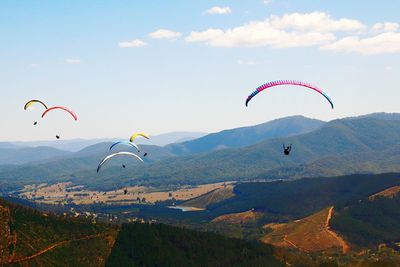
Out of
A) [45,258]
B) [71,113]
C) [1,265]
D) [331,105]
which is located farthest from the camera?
[45,258]

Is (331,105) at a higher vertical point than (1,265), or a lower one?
higher

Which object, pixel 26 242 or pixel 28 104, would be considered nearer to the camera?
pixel 28 104

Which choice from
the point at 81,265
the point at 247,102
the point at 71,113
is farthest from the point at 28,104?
the point at 81,265

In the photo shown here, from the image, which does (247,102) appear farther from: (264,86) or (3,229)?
(3,229)

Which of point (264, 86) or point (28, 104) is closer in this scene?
point (264, 86)

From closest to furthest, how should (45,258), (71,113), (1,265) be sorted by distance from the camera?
1. (71,113)
2. (1,265)
3. (45,258)

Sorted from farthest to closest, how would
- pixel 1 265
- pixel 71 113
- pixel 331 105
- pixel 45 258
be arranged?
pixel 45 258, pixel 1 265, pixel 71 113, pixel 331 105

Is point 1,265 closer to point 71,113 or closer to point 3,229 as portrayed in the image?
point 3,229

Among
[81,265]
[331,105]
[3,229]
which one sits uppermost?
[331,105]

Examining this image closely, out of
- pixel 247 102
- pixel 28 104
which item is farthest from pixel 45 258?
pixel 247 102
